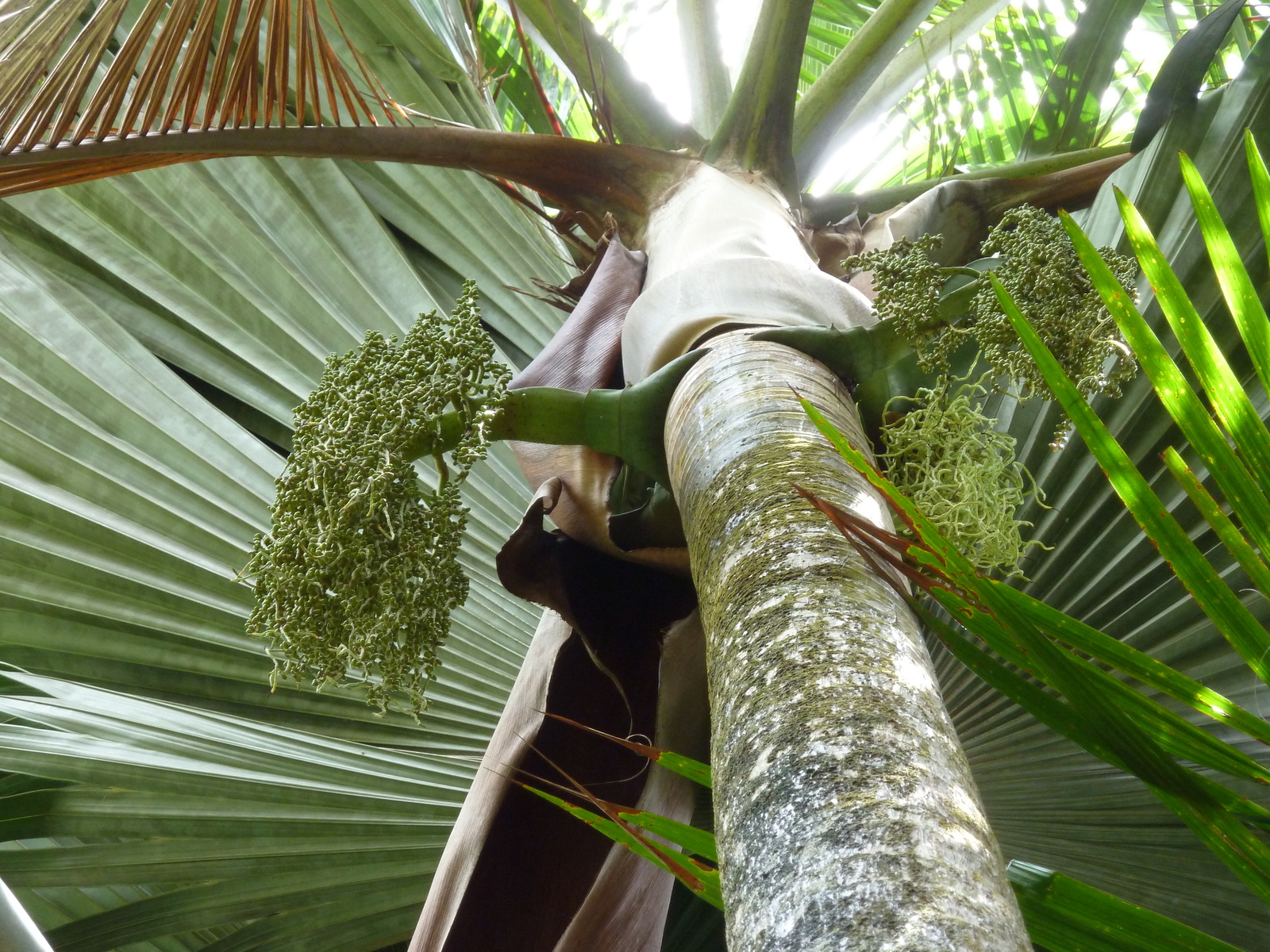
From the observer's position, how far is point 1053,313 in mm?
1005

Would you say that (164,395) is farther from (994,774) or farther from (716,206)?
(994,774)

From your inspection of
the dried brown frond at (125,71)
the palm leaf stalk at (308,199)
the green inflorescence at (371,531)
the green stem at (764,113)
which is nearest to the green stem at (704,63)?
the palm leaf stalk at (308,199)

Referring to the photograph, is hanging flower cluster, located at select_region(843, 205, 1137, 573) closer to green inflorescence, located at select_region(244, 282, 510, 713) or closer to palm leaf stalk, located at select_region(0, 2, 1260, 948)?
palm leaf stalk, located at select_region(0, 2, 1260, 948)

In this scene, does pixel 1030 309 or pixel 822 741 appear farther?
pixel 1030 309

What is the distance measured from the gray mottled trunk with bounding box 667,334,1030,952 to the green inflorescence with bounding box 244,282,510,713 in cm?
26

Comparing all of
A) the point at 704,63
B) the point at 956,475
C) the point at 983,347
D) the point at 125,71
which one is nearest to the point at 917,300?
the point at 983,347

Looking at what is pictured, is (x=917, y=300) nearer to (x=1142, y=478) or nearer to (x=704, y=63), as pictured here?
(x=1142, y=478)

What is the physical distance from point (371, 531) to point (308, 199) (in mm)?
1235

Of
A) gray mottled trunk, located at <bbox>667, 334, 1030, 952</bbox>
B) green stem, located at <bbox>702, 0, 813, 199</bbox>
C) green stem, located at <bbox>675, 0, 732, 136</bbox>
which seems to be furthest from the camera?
green stem, located at <bbox>675, 0, 732, 136</bbox>

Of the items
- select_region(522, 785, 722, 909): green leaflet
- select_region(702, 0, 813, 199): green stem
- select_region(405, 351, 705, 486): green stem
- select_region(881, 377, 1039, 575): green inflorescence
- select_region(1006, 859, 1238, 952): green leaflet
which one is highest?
select_region(702, 0, 813, 199): green stem

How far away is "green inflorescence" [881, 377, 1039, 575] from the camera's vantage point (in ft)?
3.53

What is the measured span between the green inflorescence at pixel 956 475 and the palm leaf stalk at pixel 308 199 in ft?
0.57

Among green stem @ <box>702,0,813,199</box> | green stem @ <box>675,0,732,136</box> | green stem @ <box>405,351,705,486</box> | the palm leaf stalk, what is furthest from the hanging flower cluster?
green stem @ <box>675,0,732,136</box>

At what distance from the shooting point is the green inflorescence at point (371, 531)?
0.91 meters
